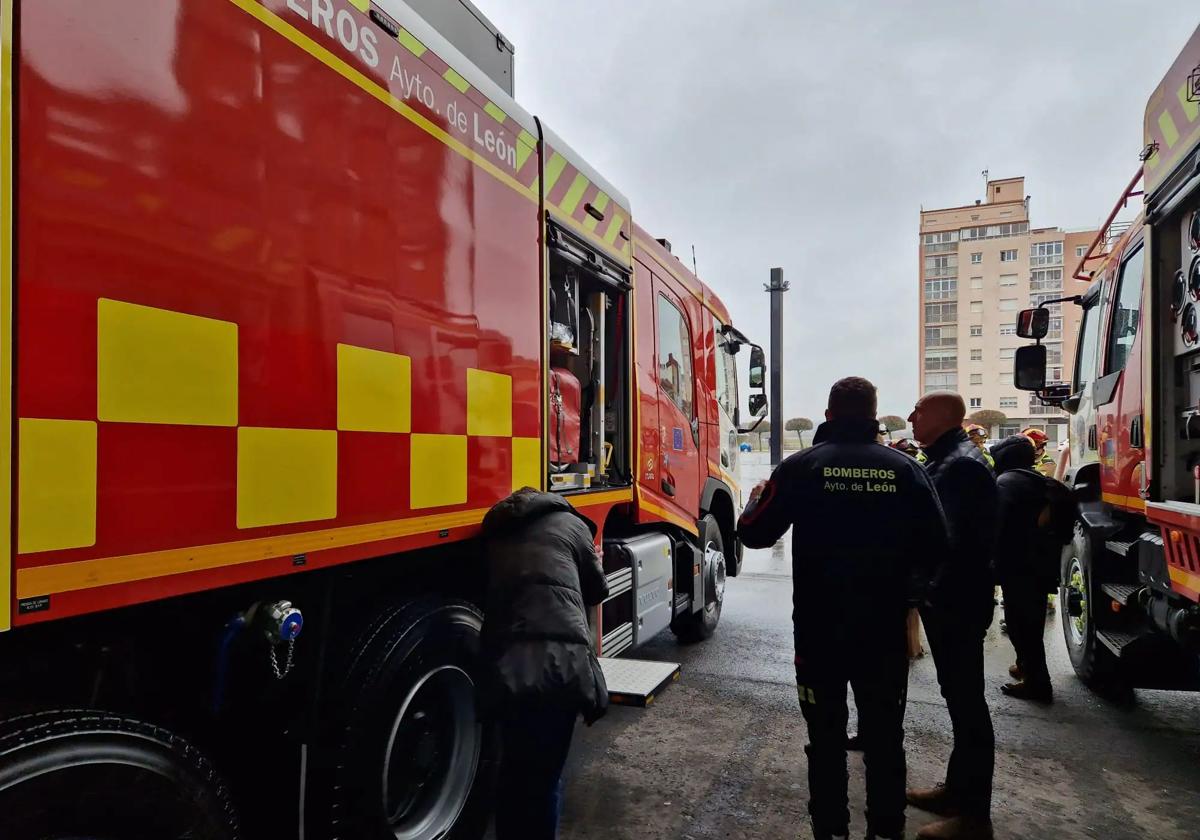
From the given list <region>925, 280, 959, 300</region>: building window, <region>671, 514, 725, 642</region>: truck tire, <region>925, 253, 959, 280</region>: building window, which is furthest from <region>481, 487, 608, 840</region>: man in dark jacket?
<region>925, 253, 959, 280</region>: building window

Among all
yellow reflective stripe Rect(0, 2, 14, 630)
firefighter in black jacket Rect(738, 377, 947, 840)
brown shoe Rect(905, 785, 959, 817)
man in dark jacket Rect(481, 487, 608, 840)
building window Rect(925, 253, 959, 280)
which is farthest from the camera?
building window Rect(925, 253, 959, 280)

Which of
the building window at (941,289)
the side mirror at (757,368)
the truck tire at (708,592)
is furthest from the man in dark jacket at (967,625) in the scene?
the building window at (941,289)

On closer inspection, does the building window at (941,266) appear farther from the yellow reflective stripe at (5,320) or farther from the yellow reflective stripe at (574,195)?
the yellow reflective stripe at (5,320)

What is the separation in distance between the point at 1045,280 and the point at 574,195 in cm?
8278

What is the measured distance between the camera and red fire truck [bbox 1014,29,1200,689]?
3.14m

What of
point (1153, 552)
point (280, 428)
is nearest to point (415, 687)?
point (280, 428)

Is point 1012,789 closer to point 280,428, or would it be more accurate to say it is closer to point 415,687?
point 415,687

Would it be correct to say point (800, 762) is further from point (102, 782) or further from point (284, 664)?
point (102, 782)

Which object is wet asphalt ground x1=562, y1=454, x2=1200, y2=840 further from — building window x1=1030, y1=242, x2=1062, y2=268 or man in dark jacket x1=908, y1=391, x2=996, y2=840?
building window x1=1030, y1=242, x2=1062, y2=268

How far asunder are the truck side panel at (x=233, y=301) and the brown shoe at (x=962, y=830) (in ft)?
7.03

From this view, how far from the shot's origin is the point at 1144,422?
3500 mm

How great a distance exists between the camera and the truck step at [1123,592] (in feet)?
13.3

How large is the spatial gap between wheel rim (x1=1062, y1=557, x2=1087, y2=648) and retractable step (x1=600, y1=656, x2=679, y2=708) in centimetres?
295

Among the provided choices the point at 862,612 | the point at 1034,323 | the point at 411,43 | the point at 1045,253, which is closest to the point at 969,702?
the point at 862,612
